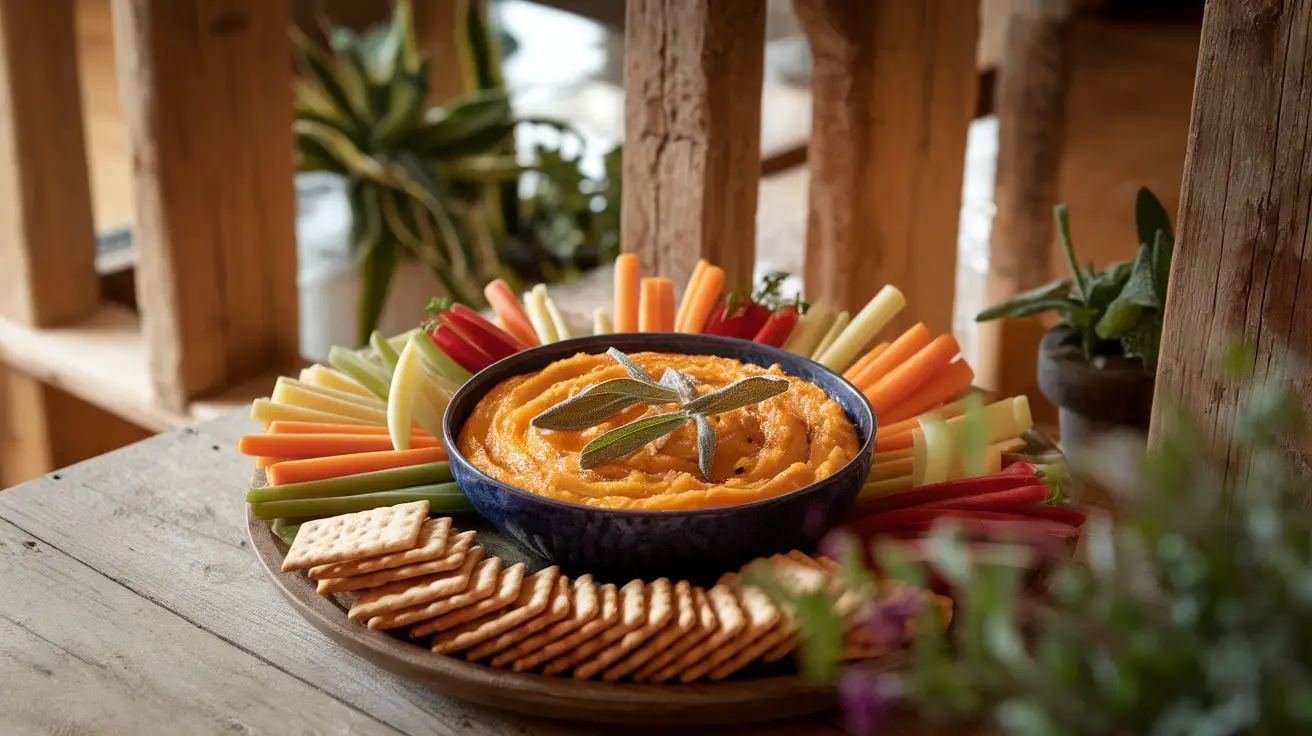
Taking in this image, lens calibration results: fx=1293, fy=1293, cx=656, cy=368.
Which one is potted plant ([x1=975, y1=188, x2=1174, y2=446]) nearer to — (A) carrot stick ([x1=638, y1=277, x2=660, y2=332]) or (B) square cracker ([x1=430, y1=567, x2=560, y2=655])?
(A) carrot stick ([x1=638, y1=277, x2=660, y2=332])

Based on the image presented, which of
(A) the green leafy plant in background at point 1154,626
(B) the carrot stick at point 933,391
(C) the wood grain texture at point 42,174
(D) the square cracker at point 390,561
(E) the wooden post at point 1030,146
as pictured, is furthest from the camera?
(E) the wooden post at point 1030,146

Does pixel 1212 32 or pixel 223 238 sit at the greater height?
pixel 1212 32

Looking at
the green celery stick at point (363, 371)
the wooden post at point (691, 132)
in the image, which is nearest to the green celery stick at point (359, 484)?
the green celery stick at point (363, 371)

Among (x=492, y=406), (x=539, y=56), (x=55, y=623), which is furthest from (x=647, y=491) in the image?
(x=539, y=56)

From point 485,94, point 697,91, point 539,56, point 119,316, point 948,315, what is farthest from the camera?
point 539,56

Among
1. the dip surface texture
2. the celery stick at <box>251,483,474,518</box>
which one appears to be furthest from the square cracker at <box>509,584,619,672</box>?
the celery stick at <box>251,483,474,518</box>

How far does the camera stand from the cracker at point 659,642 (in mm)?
1157

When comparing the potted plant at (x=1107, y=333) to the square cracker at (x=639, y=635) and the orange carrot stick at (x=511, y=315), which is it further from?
the square cracker at (x=639, y=635)

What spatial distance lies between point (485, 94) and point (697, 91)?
5.79 feet

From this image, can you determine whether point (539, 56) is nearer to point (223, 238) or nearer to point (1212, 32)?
point (223, 238)

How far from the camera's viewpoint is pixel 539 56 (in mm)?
5715

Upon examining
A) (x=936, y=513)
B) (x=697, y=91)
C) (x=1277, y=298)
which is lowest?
(x=936, y=513)

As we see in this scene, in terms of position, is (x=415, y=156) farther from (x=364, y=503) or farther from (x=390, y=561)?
(x=390, y=561)

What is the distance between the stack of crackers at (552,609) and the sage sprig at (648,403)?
14 cm
